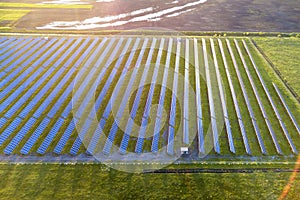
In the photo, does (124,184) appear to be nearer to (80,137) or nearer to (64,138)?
(80,137)

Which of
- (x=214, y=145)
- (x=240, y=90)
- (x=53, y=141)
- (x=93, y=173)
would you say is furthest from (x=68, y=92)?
(x=240, y=90)

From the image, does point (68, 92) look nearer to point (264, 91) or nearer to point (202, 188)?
point (202, 188)

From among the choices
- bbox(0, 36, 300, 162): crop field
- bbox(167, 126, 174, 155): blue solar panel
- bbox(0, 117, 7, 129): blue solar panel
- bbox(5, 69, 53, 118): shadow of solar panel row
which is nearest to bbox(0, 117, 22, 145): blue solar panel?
bbox(0, 36, 300, 162): crop field

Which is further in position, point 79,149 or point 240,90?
point 240,90

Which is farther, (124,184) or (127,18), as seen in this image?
(127,18)

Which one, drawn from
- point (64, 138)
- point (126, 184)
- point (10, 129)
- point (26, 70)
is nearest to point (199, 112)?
point (126, 184)

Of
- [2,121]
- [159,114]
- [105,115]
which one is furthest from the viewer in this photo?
[159,114]

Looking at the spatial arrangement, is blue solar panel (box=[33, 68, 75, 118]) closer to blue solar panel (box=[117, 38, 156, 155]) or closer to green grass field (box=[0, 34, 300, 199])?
green grass field (box=[0, 34, 300, 199])
